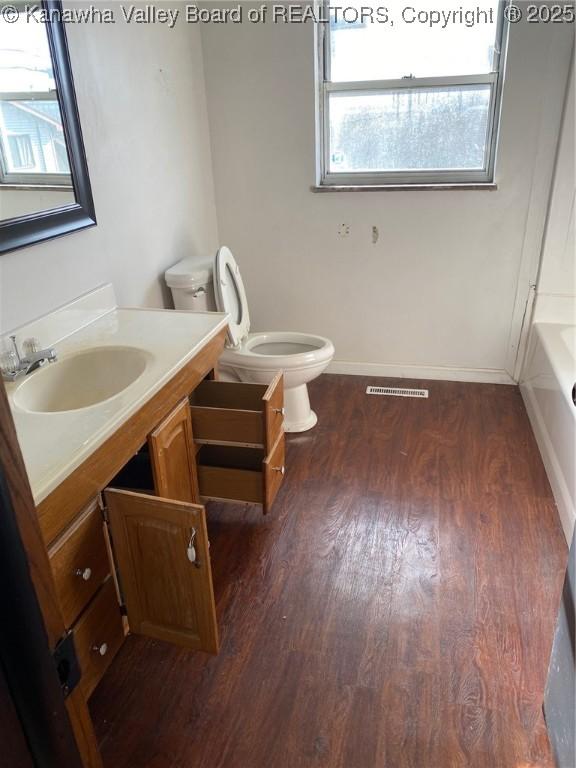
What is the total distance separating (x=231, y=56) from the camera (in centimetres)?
278

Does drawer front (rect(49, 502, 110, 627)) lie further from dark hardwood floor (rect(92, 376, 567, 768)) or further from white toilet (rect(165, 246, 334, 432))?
white toilet (rect(165, 246, 334, 432))

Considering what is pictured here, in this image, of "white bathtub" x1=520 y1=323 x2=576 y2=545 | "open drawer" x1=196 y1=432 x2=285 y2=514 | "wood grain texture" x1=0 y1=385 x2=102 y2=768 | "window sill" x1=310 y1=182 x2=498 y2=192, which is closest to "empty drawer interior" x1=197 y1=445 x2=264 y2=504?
"open drawer" x1=196 y1=432 x2=285 y2=514

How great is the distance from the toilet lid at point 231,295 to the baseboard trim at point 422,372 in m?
0.86

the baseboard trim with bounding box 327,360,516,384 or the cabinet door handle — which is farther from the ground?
the cabinet door handle

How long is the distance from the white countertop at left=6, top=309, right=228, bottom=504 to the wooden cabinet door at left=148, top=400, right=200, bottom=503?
0.15 m

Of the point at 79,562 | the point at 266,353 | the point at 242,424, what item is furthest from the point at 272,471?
the point at 266,353

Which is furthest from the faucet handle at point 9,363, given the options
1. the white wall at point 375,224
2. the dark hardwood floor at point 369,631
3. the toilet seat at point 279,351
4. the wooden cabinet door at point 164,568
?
the white wall at point 375,224

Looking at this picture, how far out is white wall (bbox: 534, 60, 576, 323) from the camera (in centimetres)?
256

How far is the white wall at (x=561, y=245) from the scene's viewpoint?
8.39 ft


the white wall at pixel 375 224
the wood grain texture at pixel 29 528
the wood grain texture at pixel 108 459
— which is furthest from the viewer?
the white wall at pixel 375 224

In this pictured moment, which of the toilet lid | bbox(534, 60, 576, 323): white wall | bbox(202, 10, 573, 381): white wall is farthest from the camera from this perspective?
bbox(202, 10, 573, 381): white wall

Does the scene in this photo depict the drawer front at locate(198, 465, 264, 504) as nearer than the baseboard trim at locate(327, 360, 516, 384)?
Result: Yes

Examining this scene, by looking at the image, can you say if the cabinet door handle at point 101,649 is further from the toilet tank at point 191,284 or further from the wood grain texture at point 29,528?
the toilet tank at point 191,284

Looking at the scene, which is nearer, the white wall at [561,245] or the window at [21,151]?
the window at [21,151]
